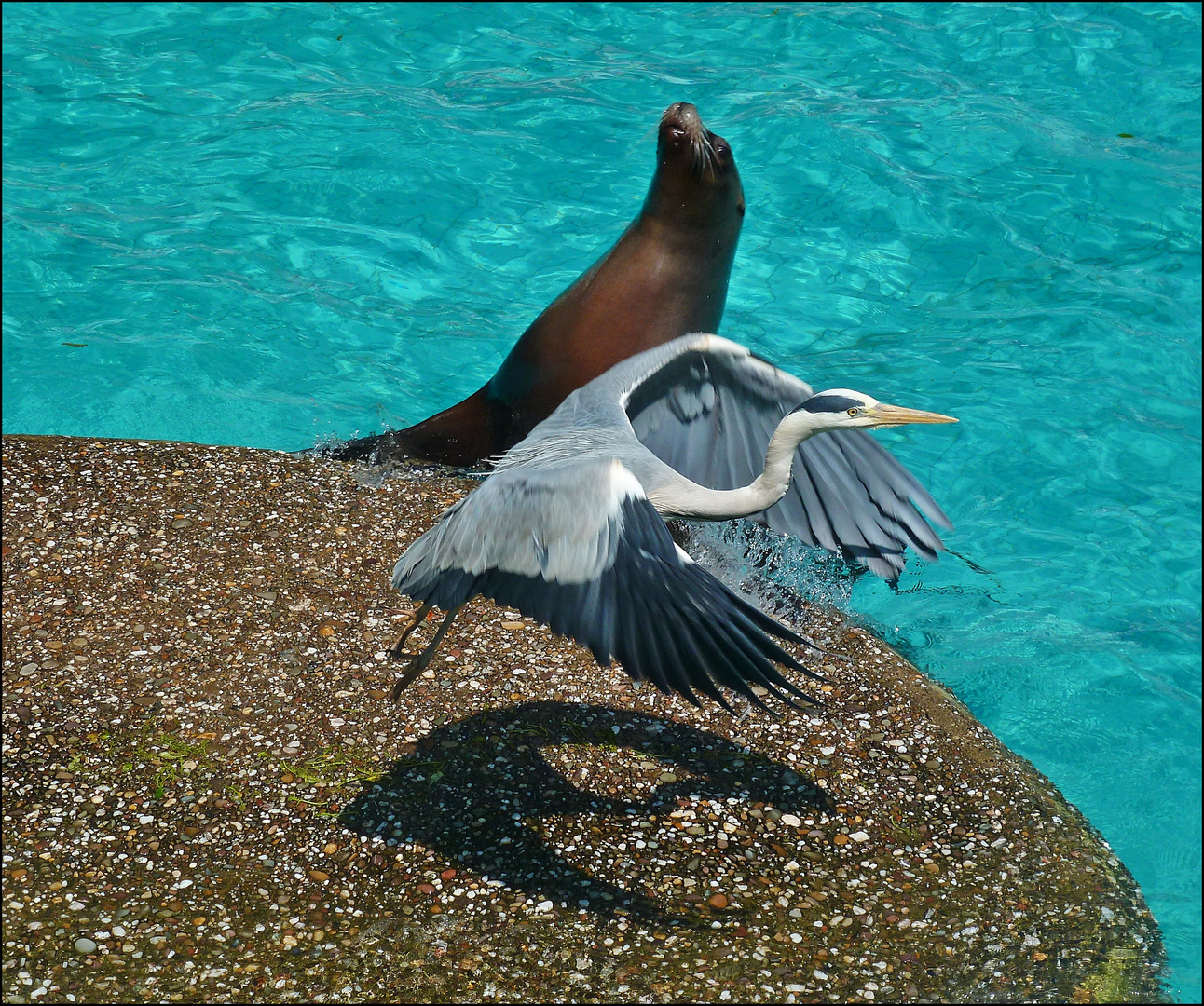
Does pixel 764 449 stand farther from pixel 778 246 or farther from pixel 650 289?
pixel 778 246

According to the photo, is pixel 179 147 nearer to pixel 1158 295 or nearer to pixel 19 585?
pixel 19 585

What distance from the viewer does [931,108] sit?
796 cm

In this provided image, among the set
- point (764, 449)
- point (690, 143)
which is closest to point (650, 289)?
point (690, 143)

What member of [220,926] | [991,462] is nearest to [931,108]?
[991,462]

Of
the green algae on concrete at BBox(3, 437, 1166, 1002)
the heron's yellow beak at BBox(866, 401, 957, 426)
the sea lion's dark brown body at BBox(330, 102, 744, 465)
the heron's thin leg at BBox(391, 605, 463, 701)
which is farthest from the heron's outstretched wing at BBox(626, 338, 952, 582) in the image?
the heron's thin leg at BBox(391, 605, 463, 701)

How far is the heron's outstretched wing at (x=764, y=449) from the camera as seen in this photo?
Result: 4012mm

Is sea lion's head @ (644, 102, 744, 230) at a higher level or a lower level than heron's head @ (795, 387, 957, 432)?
higher

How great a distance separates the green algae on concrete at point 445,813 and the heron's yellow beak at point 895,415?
91cm

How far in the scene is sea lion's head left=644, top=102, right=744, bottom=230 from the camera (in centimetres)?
438

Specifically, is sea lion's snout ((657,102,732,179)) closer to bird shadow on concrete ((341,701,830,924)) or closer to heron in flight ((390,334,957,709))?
heron in flight ((390,334,957,709))

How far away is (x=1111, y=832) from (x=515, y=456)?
235 cm

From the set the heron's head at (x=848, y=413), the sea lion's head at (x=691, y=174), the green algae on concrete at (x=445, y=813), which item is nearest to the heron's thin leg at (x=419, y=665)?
the green algae on concrete at (x=445, y=813)

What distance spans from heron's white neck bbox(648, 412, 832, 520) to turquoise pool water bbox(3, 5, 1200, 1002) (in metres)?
1.67

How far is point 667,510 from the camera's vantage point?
3219mm
